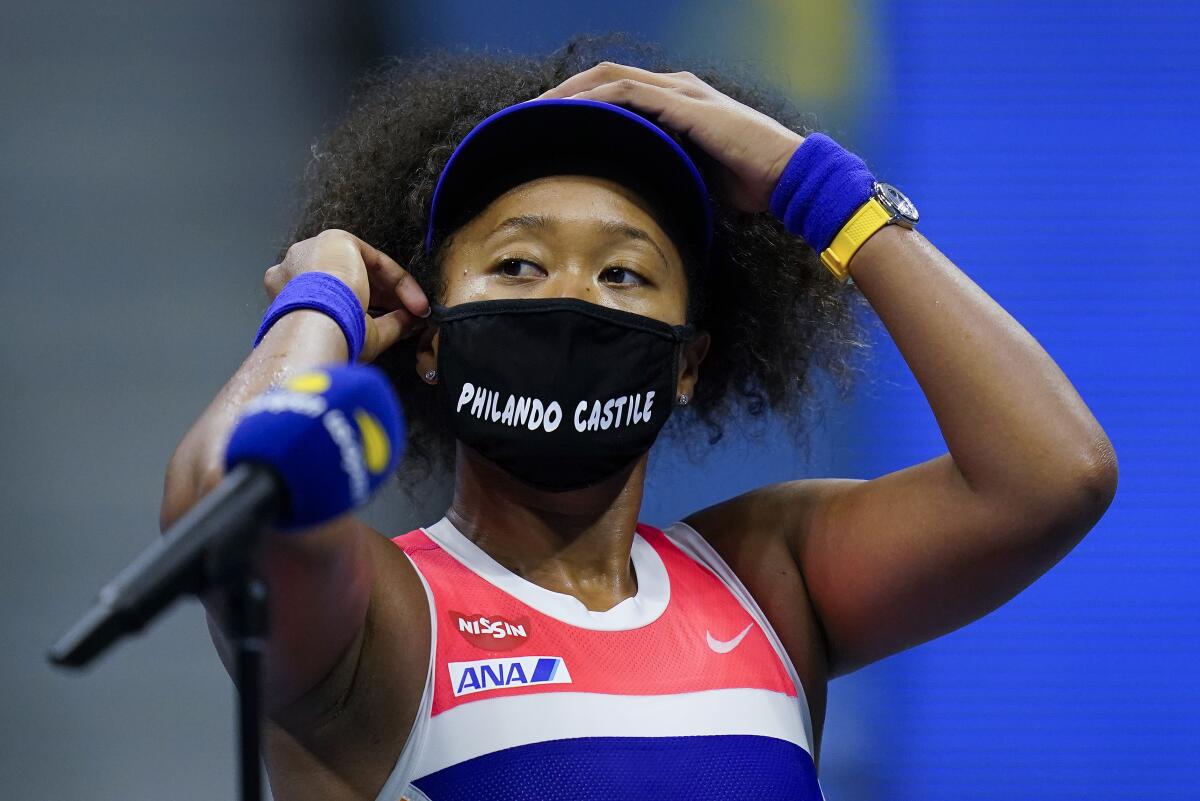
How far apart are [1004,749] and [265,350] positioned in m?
1.92

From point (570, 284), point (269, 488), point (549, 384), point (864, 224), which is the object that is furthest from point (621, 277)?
point (269, 488)

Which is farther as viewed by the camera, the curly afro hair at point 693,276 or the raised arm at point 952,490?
the curly afro hair at point 693,276

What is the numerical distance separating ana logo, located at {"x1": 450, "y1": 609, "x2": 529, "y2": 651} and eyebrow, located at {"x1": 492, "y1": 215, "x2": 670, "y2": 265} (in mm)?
472

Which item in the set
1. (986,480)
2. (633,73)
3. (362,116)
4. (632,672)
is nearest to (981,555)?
(986,480)

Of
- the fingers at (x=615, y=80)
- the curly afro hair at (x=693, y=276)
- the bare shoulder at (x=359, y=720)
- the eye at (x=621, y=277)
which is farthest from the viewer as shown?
the curly afro hair at (x=693, y=276)

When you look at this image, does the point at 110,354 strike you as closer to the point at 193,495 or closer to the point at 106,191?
the point at 106,191

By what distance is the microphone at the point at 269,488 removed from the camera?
2.37ft

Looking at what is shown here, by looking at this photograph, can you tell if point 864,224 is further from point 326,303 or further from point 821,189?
point 326,303

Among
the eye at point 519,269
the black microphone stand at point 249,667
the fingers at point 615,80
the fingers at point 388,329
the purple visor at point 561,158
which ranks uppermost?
the fingers at point 615,80

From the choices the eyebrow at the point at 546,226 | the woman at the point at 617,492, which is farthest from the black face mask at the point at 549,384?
the eyebrow at the point at 546,226

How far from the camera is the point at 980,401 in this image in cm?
156

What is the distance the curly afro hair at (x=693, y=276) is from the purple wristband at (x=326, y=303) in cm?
37

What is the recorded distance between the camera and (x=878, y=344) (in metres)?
2.66

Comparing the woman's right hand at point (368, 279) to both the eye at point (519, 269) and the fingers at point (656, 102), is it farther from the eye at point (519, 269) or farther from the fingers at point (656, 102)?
the fingers at point (656, 102)
